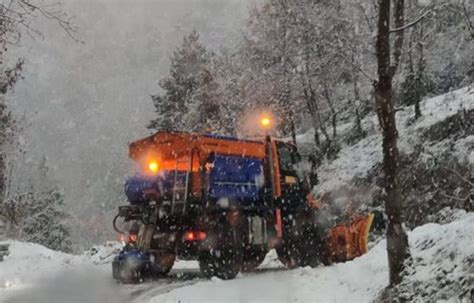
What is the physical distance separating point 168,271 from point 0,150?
34.3 feet

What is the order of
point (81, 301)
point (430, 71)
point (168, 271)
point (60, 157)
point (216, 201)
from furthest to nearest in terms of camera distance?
point (60, 157) < point (430, 71) < point (168, 271) < point (216, 201) < point (81, 301)

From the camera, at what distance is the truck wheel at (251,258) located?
1465cm

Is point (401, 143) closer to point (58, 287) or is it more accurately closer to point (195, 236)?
point (195, 236)

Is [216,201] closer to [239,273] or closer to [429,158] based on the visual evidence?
[239,273]

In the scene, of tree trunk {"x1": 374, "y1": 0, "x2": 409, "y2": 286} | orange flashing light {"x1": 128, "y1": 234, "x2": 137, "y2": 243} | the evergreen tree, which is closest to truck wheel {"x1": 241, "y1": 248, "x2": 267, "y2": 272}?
orange flashing light {"x1": 128, "y1": 234, "x2": 137, "y2": 243}

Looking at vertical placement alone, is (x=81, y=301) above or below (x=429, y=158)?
below

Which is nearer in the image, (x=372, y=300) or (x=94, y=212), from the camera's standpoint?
(x=372, y=300)

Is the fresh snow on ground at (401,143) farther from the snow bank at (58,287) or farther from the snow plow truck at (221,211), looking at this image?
the snow bank at (58,287)

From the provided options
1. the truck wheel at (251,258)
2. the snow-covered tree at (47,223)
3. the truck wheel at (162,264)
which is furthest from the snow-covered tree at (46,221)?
the truck wheel at (251,258)

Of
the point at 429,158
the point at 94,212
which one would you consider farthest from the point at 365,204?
the point at 94,212

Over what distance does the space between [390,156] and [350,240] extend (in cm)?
629

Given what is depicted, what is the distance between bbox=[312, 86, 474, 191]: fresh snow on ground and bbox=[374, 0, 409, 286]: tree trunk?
11.0m

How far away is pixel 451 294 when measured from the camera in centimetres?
745

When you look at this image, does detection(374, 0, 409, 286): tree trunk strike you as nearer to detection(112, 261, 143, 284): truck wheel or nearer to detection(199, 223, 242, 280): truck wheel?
detection(199, 223, 242, 280): truck wheel
